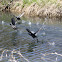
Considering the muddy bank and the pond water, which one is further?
the muddy bank

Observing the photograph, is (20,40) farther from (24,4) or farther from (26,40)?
(24,4)

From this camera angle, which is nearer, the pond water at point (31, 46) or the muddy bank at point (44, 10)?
the pond water at point (31, 46)

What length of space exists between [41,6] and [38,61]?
16731 millimetres

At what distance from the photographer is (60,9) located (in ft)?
71.6

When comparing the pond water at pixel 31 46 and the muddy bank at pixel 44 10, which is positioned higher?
the muddy bank at pixel 44 10

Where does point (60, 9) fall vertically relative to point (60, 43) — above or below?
above

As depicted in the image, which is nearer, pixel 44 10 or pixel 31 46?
pixel 31 46

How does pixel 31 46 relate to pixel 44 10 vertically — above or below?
below

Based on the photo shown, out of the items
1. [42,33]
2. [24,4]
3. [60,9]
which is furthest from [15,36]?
[24,4]

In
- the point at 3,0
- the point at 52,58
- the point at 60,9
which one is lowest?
the point at 52,58

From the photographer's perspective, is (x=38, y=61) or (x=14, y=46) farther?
(x=14, y=46)

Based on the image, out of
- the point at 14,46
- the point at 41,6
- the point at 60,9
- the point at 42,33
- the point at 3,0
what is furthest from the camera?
the point at 3,0

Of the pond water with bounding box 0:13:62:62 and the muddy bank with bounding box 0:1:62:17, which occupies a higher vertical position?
the muddy bank with bounding box 0:1:62:17

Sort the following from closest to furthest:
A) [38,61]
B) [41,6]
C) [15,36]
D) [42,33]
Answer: [38,61] < [15,36] < [42,33] < [41,6]
